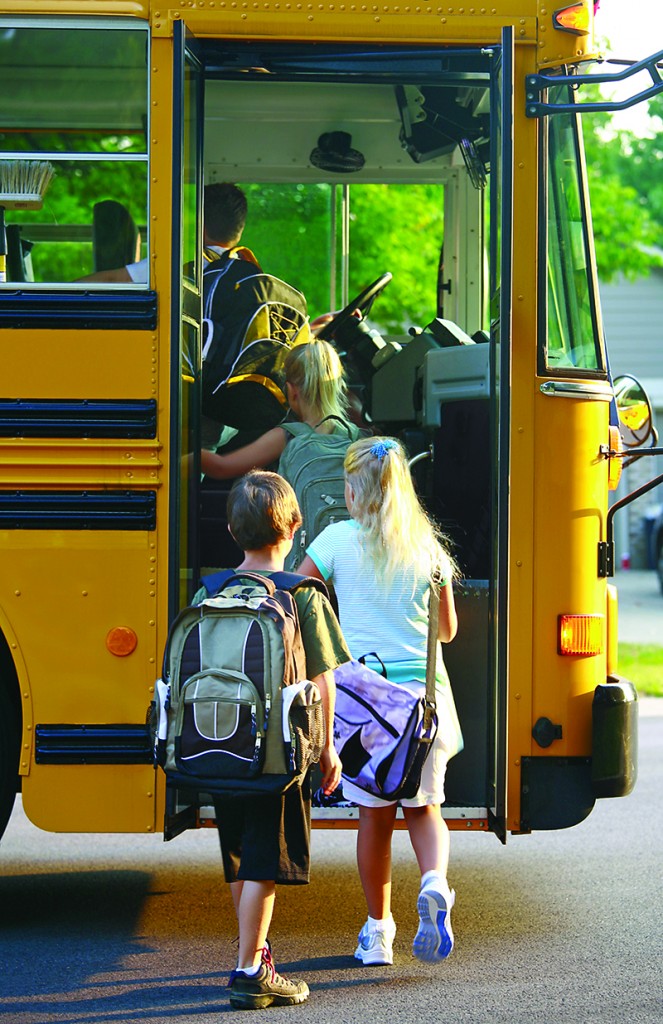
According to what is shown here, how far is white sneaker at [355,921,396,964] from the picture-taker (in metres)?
4.09

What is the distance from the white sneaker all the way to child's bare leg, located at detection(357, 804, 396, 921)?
92 mm

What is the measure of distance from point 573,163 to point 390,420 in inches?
61.0

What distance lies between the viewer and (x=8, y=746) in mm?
4203

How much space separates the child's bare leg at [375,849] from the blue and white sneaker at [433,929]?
10.4 inches

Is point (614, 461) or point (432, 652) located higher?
point (614, 461)

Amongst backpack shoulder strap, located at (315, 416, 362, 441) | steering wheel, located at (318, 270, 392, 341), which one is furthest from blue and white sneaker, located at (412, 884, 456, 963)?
steering wheel, located at (318, 270, 392, 341)

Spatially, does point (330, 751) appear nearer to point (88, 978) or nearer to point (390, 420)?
point (88, 978)

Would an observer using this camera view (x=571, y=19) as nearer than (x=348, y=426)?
Yes

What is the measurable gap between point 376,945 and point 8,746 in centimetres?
125

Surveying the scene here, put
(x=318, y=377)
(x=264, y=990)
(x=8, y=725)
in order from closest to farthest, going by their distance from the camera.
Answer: (x=264, y=990)
(x=8, y=725)
(x=318, y=377)

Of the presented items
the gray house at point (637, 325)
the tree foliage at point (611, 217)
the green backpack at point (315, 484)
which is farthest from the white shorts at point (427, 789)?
the gray house at point (637, 325)

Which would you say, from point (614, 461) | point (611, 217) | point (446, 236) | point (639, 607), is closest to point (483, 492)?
point (614, 461)

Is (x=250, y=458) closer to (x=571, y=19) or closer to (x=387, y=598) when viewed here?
(x=387, y=598)

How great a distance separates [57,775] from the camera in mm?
4090
